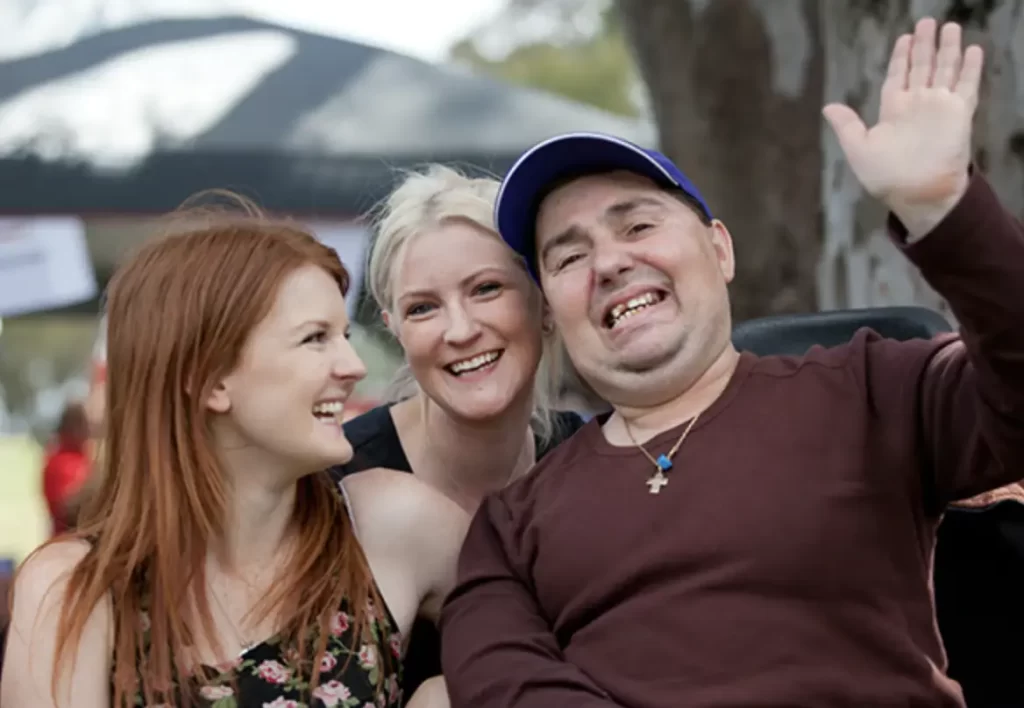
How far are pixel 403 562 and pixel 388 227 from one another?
1.99 ft

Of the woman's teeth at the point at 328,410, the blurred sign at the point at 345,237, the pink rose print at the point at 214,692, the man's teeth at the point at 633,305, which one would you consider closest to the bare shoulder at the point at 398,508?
the woman's teeth at the point at 328,410

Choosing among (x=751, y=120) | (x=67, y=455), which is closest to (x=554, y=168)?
(x=751, y=120)

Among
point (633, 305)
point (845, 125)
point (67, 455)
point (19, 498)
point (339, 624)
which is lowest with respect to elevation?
point (19, 498)

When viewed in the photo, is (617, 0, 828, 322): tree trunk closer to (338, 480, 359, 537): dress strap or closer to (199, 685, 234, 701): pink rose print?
Answer: (338, 480, 359, 537): dress strap


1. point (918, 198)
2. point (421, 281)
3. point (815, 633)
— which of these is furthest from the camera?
point (421, 281)

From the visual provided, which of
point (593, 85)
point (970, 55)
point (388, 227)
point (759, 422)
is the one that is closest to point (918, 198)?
point (970, 55)

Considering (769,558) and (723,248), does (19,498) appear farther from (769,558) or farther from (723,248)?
(769,558)

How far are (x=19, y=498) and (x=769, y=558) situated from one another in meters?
18.6

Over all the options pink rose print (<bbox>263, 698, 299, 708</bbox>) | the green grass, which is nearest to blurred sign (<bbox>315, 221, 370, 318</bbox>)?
pink rose print (<bbox>263, 698, 299, 708</bbox>)

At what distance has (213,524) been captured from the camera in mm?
1914

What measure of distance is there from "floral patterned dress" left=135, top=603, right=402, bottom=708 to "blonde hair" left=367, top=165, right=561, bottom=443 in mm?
645

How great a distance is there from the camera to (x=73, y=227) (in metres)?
5.23

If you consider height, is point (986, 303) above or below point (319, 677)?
above

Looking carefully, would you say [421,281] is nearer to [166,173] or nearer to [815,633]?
[815,633]
